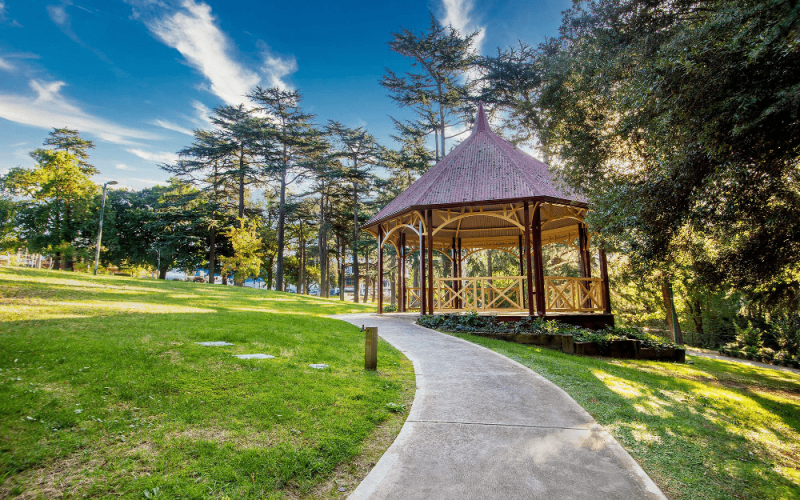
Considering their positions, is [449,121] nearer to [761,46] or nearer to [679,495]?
[761,46]

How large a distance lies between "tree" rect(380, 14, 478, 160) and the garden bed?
630 inches

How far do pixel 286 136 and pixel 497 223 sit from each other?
1935cm

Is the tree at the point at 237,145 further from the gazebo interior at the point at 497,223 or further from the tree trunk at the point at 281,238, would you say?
the gazebo interior at the point at 497,223

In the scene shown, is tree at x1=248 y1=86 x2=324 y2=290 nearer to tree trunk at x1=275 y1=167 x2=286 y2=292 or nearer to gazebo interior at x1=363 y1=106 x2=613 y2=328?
tree trunk at x1=275 y1=167 x2=286 y2=292

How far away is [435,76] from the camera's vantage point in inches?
885

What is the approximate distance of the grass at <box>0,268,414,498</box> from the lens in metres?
2.32

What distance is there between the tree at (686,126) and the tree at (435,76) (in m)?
12.7

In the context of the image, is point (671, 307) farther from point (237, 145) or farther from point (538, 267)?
point (237, 145)

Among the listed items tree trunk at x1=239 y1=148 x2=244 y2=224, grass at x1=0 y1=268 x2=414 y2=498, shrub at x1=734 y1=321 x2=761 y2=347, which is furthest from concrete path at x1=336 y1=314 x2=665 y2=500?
tree trunk at x1=239 y1=148 x2=244 y2=224

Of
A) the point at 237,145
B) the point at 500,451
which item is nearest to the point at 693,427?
the point at 500,451

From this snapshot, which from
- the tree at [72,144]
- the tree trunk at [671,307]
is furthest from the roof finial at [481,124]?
the tree at [72,144]

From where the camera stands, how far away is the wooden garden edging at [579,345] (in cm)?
909

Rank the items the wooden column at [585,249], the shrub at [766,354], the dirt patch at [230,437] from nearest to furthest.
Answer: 1. the dirt patch at [230,437]
2. the wooden column at [585,249]
3. the shrub at [766,354]

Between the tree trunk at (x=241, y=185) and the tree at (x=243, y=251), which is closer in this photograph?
the tree at (x=243, y=251)
